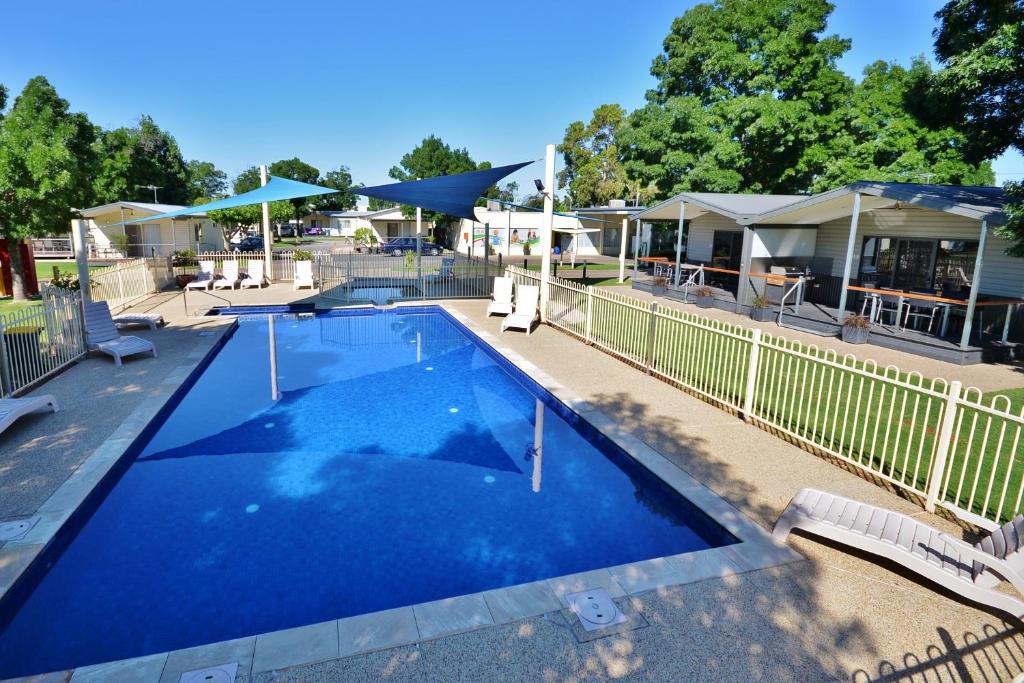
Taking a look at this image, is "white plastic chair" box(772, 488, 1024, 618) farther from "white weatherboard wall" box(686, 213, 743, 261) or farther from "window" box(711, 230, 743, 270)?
"window" box(711, 230, 743, 270)

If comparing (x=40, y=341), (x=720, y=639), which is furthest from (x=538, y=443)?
Result: (x=40, y=341)

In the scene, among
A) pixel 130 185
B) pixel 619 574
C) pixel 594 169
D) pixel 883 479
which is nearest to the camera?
pixel 619 574

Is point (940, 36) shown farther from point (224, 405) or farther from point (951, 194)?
point (224, 405)

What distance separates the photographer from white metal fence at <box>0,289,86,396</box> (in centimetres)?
727

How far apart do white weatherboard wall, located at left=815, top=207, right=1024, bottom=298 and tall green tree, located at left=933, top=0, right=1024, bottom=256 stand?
2.23 meters

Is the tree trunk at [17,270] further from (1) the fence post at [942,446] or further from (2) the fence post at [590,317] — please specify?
(1) the fence post at [942,446]

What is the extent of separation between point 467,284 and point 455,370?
7.65 m

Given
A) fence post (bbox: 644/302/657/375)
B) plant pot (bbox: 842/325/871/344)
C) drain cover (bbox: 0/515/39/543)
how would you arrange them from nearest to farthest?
drain cover (bbox: 0/515/39/543), fence post (bbox: 644/302/657/375), plant pot (bbox: 842/325/871/344)

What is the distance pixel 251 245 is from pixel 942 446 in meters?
45.6

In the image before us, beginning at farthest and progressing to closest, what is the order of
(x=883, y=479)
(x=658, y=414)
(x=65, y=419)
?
1. (x=658, y=414)
2. (x=65, y=419)
3. (x=883, y=479)

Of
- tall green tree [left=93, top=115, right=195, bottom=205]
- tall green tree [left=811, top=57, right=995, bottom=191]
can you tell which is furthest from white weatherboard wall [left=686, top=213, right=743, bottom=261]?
tall green tree [left=93, top=115, right=195, bottom=205]

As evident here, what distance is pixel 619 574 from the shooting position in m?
4.13

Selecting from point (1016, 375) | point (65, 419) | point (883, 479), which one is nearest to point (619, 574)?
point (883, 479)

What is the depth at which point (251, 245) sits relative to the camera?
43.3 metres
